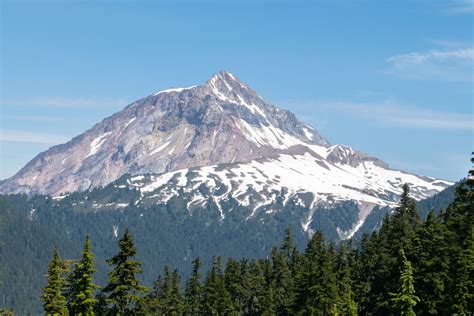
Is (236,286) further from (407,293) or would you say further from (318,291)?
(407,293)

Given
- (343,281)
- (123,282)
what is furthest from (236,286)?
(123,282)

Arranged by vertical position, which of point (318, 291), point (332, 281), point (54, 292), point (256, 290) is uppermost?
point (332, 281)

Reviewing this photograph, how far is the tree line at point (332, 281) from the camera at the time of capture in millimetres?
64375

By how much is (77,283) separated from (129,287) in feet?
47.2

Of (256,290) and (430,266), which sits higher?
(430,266)

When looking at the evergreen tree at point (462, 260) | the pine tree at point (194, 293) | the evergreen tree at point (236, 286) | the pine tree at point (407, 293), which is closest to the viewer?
the pine tree at point (407, 293)

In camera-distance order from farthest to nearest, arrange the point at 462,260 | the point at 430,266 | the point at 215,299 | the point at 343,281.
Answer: the point at 215,299 < the point at 343,281 < the point at 430,266 < the point at 462,260

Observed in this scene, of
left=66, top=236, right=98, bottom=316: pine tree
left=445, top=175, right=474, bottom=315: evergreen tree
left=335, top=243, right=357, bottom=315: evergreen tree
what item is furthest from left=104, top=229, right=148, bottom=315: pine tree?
left=335, top=243, right=357, bottom=315: evergreen tree

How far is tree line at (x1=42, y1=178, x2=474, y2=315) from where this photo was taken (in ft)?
211

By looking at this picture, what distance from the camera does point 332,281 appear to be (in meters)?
95.1

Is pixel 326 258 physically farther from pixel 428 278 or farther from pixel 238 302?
pixel 238 302

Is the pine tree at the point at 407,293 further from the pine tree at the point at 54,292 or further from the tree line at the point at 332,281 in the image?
the pine tree at the point at 54,292

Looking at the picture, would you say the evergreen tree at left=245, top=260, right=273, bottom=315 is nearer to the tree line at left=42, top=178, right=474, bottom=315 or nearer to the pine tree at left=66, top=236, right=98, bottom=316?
the tree line at left=42, top=178, right=474, bottom=315

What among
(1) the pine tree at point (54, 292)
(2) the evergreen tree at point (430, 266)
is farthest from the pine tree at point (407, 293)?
(1) the pine tree at point (54, 292)
